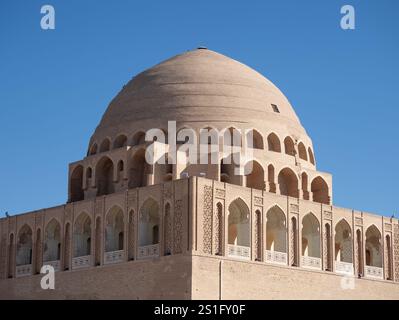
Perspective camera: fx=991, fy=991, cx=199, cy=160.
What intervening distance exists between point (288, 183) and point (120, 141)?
22.2ft

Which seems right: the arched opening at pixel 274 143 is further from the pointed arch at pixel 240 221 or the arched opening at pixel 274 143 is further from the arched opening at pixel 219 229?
the arched opening at pixel 219 229

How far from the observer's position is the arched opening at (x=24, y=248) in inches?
1497

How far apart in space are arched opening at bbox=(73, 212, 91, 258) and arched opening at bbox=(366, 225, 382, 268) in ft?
35.0

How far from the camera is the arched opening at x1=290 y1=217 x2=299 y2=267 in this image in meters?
34.7

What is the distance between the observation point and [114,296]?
33.4 metres

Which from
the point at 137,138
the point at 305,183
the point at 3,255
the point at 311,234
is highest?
the point at 137,138

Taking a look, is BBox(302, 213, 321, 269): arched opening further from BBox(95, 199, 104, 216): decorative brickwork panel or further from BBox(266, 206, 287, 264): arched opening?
BBox(95, 199, 104, 216): decorative brickwork panel

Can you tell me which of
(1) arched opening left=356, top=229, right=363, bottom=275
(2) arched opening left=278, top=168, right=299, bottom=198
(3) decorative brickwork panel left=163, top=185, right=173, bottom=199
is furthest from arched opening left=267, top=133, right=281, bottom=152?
(3) decorative brickwork panel left=163, top=185, right=173, bottom=199

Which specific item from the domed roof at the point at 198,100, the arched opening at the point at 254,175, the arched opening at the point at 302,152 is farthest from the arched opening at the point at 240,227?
the arched opening at the point at 302,152

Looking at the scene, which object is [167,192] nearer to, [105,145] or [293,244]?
[293,244]

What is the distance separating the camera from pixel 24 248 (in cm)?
3831

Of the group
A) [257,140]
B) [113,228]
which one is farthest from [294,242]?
[113,228]

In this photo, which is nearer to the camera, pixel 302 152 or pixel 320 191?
pixel 320 191
